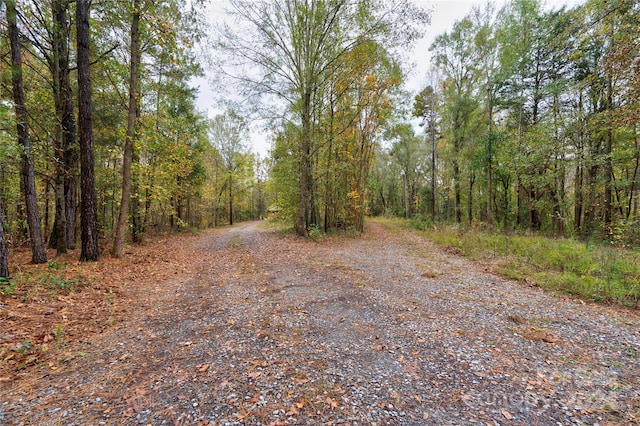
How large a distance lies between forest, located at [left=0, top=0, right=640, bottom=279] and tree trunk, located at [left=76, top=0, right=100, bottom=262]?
41mm

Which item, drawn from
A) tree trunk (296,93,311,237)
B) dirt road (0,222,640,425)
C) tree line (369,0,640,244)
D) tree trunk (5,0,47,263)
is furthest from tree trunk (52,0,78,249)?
tree line (369,0,640,244)

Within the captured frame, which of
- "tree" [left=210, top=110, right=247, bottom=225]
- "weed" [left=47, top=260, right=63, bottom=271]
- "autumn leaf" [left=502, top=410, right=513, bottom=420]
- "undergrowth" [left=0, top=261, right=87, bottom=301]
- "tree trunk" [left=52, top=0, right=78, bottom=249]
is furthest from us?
"tree" [left=210, top=110, right=247, bottom=225]

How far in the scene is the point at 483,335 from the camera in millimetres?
3441

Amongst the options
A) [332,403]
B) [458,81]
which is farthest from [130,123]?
[458,81]

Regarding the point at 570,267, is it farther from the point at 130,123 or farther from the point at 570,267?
the point at 130,123

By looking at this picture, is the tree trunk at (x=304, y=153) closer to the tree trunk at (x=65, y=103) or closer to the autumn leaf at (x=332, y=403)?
the tree trunk at (x=65, y=103)

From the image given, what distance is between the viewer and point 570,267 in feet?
20.5

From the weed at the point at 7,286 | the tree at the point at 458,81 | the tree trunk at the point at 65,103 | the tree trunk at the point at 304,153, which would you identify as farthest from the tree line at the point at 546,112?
the tree trunk at the point at 65,103

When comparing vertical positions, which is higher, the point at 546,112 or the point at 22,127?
the point at 546,112

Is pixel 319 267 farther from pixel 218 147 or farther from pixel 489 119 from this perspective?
pixel 218 147

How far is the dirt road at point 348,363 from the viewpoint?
213cm

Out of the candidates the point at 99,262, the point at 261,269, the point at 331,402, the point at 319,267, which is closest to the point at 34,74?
the point at 99,262

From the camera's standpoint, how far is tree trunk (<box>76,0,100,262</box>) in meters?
6.58

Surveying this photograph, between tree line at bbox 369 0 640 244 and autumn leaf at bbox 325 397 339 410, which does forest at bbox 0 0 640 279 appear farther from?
autumn leaf at bbox 325 397 339 410
